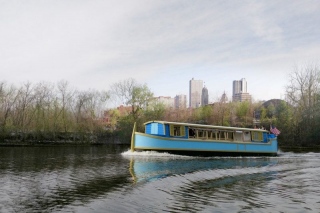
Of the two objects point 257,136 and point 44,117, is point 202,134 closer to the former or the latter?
point 257,136

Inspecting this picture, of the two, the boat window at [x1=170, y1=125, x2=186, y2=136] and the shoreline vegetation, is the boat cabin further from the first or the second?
the shoreline vegetation

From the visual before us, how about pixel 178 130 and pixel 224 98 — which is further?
pixel 224 98

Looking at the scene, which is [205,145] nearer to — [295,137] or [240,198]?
[240,198]

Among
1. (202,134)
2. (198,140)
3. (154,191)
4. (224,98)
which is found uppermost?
Result: (224,98)

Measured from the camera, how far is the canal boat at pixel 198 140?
28719 mm

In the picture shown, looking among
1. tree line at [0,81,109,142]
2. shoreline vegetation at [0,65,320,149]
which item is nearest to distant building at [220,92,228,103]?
shoreline vegetation at [0,65,320,149]

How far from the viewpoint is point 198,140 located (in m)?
29.8

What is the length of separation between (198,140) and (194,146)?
695 mm

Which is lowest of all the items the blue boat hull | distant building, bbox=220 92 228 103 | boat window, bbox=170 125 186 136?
the blue boat hull

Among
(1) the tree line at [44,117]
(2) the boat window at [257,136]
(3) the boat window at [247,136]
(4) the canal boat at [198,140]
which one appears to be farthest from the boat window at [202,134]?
(1) the tree line at [44,117]

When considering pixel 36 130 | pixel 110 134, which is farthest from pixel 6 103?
pixel 110 134

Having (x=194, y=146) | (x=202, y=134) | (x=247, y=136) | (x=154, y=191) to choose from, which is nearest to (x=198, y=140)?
(x=194, y=146)

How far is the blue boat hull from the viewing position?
93.7 ft

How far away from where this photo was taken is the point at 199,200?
36.6 ft
